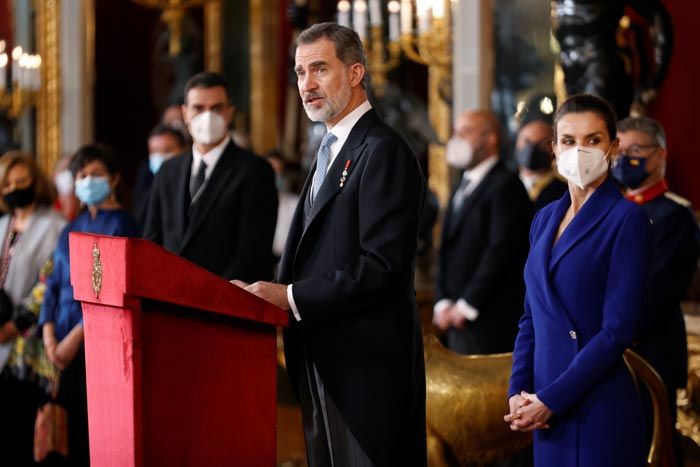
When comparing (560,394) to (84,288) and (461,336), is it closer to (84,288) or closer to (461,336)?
(84,288)

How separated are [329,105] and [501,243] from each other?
7.43 feet

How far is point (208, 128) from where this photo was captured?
427 cm

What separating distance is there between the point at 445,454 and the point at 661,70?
113 inches

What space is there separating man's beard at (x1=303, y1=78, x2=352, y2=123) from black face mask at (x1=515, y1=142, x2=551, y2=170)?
295 centimetres

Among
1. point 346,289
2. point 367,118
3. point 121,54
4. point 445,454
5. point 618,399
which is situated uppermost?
point 121,54

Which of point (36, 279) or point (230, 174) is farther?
point (36, 279)

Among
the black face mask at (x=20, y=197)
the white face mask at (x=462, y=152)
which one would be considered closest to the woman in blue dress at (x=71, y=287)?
the black face mask at (x=20, y=197)

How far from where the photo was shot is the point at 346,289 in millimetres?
2947

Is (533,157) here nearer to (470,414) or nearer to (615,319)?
(470,414)

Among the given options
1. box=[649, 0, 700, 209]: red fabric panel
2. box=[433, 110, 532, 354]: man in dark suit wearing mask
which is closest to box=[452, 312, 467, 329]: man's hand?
box=[433, 110, 532, 354]: man in dark suit wearing mask

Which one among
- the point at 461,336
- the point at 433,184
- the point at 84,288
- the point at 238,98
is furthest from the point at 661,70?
the point at 238,98

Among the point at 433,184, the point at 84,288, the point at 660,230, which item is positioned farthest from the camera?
the point at 433,184

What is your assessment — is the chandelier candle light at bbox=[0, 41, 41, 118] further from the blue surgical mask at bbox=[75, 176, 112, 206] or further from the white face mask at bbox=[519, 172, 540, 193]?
the blue surgical mask at bbox=[75, 176, 112, 206]

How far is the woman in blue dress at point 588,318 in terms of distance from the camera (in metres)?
2.92
